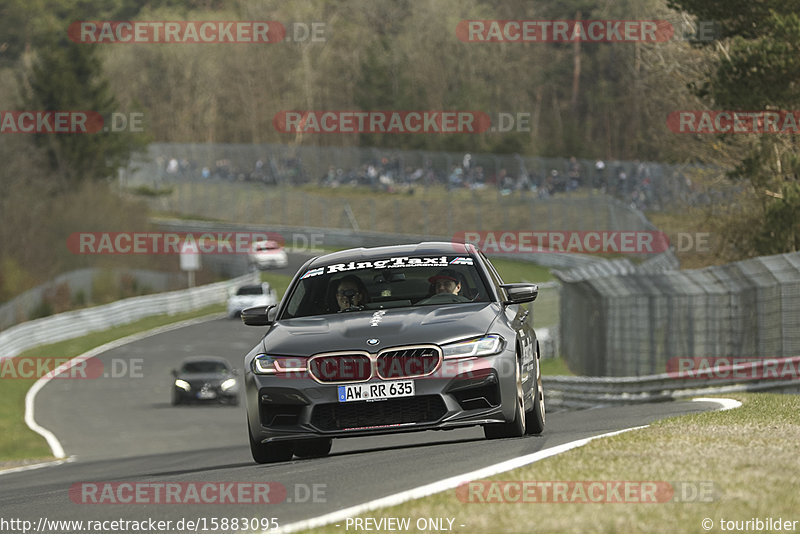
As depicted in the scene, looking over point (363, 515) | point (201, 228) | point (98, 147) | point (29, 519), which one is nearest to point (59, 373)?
point (29, 519)

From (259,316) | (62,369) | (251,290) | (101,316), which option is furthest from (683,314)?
(101,316)

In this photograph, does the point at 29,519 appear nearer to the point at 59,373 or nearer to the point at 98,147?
the point at 59,373

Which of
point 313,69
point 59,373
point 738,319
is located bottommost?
point 59,373

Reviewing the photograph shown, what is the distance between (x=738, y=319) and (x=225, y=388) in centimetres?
1585

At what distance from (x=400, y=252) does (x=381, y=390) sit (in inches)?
76.8

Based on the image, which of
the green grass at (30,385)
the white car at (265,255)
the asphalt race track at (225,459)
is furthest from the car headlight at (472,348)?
the white car at (265,255)

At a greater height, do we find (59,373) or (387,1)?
(387,1)

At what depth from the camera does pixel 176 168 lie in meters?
91.7

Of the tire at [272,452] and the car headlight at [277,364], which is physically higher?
the car headlight at [277,364]

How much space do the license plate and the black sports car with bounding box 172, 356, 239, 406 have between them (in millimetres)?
23019

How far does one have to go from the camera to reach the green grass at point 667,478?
6426 millimetres

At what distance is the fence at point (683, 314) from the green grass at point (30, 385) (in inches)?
399

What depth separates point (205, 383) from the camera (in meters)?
33.2

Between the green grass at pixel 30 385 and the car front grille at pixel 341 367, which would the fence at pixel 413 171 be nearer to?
the green grass at pixel 30 385
